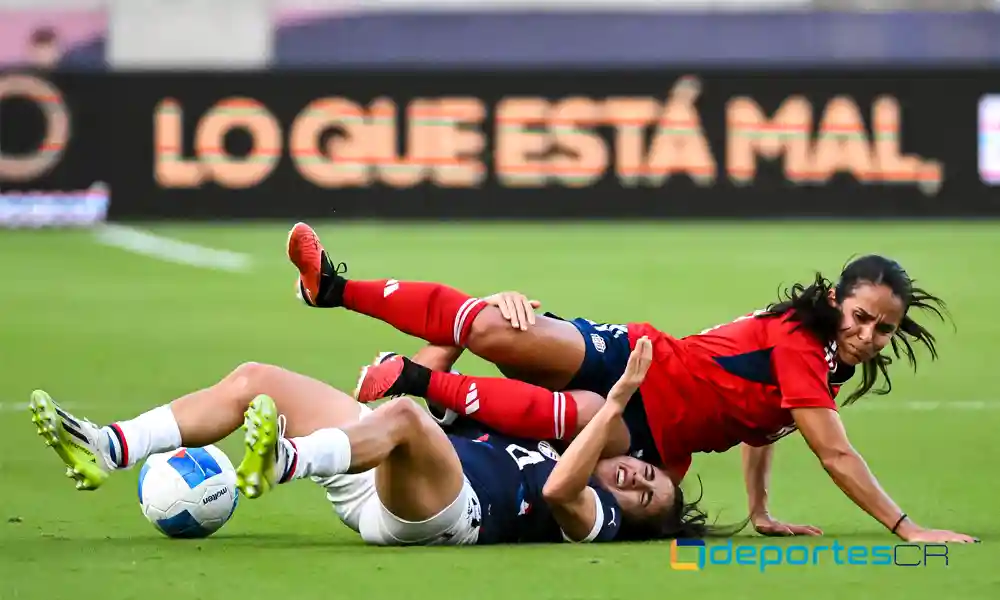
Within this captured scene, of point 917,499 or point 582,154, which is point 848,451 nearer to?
point 917,499

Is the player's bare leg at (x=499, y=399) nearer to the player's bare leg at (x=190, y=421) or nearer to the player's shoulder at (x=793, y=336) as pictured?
the player's bare leg at (x=190, y=421)

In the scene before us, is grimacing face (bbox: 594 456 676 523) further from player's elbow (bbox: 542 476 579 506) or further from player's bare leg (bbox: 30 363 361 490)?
player's bare leg (bbox: 30 363 361 490)

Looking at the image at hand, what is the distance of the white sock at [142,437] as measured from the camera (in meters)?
6.79

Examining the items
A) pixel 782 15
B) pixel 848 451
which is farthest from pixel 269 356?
pixel 782 15

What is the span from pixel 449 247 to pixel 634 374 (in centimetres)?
1513

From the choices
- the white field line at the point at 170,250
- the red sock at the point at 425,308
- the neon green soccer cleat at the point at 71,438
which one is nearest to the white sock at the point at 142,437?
A: the neon green soccer cleat at the point at 71,438

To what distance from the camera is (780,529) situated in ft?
24.1

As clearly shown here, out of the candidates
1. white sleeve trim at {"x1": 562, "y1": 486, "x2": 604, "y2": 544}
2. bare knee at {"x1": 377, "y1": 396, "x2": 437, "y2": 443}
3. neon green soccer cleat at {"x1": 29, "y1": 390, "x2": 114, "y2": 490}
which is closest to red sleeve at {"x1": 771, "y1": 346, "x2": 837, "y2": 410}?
white sleeve trim at {"x1": 562, "y1": 486, "x2": 604, "y2": 544}

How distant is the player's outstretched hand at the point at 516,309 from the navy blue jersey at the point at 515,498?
2.29ft

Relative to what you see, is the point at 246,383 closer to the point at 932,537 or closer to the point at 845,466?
the point at 845,466

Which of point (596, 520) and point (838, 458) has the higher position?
point (838, 458)

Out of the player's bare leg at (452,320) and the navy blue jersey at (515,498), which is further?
the player's bare leg at (452,320)

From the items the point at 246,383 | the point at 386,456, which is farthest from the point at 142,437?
the point at 386,456

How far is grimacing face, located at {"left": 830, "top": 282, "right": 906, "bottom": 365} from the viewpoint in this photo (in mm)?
6977
